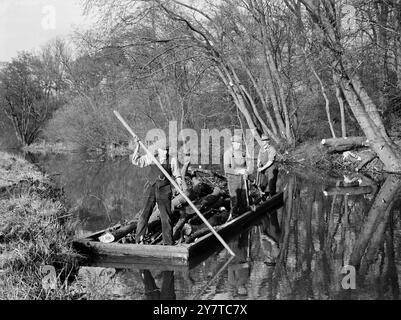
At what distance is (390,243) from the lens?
889 centimetres

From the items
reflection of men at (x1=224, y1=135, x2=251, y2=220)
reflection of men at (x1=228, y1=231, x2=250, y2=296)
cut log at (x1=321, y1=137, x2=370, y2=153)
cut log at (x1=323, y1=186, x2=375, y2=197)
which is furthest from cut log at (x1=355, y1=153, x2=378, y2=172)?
reflection of men at (x1=228, y1=231, x2=250, y2=296)

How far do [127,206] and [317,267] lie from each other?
8.34 m

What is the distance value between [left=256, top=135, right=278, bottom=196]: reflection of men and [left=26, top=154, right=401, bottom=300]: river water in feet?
2.54

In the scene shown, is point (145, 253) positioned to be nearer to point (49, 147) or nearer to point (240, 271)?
point (240, 271)

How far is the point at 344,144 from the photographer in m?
23.7

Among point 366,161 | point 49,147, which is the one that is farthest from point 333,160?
point 49,147

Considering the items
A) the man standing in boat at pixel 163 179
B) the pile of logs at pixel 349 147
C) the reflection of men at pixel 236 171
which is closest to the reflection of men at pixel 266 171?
the reflection of men at pixel 236 171

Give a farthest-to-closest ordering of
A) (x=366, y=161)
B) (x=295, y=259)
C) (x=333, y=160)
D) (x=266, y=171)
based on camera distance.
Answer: (x=333, y=160)
(x=366, y=161)
(x=266, y=171)
(x=295, y=259)

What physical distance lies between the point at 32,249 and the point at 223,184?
7.69m

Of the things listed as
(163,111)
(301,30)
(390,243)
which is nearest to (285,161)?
(301,30)

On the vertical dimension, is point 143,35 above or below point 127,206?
above
